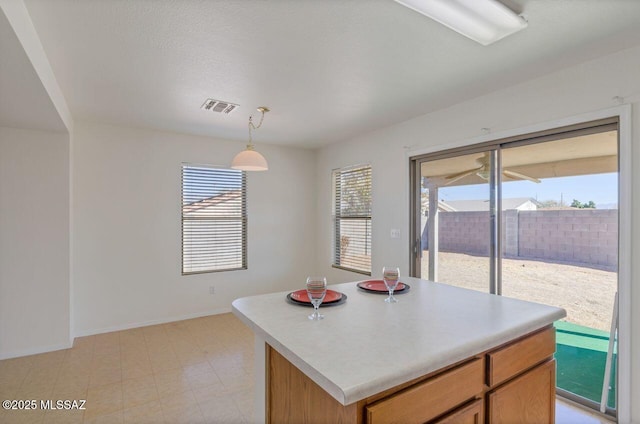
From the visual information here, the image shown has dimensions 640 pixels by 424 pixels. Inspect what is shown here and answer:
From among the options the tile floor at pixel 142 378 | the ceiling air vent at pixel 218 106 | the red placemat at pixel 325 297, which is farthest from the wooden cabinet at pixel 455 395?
the ceiling air vent at pixel 218 106

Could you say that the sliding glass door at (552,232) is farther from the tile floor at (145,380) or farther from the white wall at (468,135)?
the tile floor at (145,380)

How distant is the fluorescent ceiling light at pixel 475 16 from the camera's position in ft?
5.50

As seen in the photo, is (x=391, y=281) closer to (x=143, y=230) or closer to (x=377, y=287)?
(x=377, y=287)

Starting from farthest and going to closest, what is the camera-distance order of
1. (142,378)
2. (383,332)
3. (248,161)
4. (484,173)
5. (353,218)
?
(353,218) < (484,173) < (248,161) < (142,378) < (383,332)

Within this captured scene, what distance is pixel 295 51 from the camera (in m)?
2.27

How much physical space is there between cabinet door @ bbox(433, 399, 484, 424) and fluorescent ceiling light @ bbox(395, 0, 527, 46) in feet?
6.03

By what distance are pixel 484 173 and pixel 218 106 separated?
275 cm

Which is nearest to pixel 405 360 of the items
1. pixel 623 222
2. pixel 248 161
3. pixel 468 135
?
pixel 623 222

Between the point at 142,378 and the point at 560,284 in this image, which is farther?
the point at 142,378

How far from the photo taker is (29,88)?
2.29 metres

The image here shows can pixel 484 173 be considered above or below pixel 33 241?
above

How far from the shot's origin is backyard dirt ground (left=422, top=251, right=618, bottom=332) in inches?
98.3

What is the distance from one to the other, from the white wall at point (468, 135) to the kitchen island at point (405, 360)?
1368 millimetres

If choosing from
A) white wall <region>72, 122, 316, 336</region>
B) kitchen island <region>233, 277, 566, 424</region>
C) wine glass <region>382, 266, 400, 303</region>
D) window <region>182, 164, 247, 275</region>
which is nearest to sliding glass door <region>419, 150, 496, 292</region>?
kitchen island <region>233, 277, 566, 424</region>
